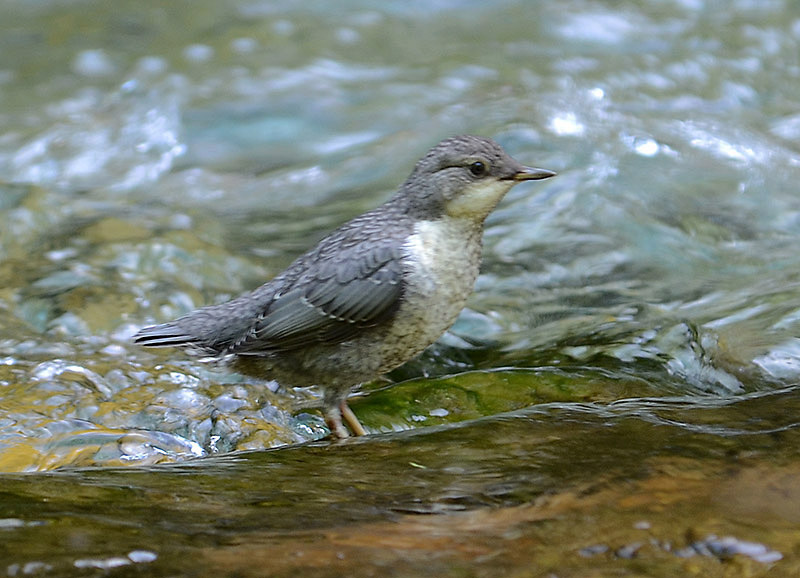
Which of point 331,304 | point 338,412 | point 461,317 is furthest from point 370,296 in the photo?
point 461,317

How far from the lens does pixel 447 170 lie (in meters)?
3.91

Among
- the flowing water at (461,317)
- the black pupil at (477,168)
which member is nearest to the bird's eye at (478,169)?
the black pupil at (477,168)

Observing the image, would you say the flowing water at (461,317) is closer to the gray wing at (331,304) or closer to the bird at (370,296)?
the bird at (370,296)

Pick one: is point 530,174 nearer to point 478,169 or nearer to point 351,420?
point 478,169

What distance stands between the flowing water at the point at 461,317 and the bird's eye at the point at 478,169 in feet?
2.53

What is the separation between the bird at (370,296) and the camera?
3719 mm

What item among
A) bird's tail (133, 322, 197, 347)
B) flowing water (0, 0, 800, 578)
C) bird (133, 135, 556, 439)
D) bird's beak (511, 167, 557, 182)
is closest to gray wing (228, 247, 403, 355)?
bird (133, 135, 556, 439)

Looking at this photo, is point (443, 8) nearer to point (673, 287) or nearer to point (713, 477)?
point (673, 287)

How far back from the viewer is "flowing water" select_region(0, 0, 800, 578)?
2262 mm

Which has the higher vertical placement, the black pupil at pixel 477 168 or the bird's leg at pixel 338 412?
the black pupil at pixel 477 168

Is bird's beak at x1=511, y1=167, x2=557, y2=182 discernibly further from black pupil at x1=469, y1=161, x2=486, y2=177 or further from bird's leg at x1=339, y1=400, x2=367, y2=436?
bird's leg at x1=339, y1=400, x2=367, y2=436

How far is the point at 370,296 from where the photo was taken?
371cm

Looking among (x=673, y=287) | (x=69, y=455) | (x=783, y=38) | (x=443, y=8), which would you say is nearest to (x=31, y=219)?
(x=69, y=455)

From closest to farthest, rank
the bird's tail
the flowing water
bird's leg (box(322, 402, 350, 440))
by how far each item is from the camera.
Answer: the flowing water → bird's leg (box(322, 402, 350, 440)) → the bird's tail
